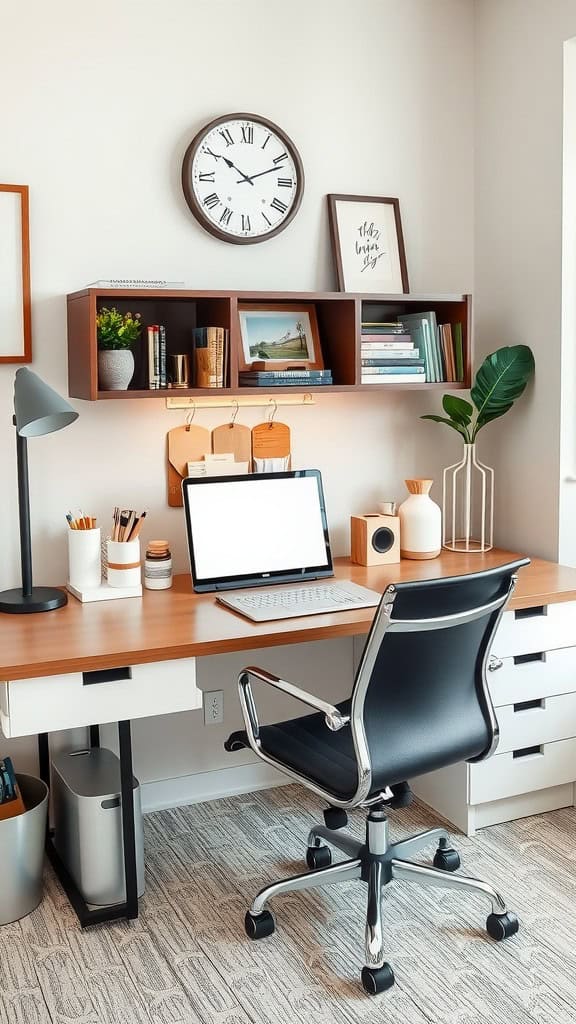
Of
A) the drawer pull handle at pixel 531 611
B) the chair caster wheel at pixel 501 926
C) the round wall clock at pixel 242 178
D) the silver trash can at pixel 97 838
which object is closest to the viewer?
the chair caster wheel at pixel 501 926

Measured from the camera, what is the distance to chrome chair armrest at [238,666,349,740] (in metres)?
2.07

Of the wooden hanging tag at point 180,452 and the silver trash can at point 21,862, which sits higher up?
the wooden hanging tag at point 180,452

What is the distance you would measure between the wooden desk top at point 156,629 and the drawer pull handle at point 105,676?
6 centimetres

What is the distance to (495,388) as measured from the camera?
3.08 metres

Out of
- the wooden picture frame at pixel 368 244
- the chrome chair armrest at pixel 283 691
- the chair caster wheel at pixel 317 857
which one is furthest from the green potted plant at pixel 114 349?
the chair caster wheel at pixel 317 857

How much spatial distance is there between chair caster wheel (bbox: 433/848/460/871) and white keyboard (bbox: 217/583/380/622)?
2.31 feet

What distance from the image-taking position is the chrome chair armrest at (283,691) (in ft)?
6.79

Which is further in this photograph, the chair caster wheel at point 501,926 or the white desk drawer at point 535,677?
the white desk drawer at point 535,677

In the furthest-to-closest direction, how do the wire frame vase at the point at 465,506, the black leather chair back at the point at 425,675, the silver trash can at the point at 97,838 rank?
1. the wire frame vase at the point at 465,506
2. the silver trash can at the point at 97,838
3. the black leather chair back at the point at 425,675

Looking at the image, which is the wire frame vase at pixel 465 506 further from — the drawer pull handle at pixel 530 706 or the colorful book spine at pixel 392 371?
the drawer pull handle at pixel 530 706

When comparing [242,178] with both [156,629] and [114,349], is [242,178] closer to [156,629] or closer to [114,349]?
[114,349]

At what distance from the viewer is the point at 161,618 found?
8.09 feet

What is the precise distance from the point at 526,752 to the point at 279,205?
1.81 metres

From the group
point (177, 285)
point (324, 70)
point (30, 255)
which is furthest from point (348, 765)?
point (324, 70)
